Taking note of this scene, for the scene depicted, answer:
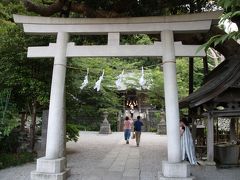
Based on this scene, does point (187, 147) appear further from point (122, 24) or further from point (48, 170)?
point (48, 170)

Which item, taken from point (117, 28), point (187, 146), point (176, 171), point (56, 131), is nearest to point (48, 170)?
point (56, 131)

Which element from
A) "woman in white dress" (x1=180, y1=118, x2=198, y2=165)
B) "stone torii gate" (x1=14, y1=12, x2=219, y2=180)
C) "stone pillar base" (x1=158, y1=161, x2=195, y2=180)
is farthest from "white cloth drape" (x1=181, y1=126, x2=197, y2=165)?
"stone pillar base" (x1=158, y1=161, x2=195, y2=180)

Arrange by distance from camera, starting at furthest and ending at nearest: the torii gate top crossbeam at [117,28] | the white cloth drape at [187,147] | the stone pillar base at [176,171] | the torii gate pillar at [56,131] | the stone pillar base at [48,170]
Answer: the white cloth drape at [187,147], the torii gate top crossbeam at [117,28], the torii gate pillar at [56,131], the stone pillar base at [48,170], the stone pillar base at [176,171]

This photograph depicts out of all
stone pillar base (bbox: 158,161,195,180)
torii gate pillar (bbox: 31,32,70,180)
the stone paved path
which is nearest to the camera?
stone pillar base (bbox: 158,161,195,180)

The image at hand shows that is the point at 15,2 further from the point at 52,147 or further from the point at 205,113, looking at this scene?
the point at 205,113

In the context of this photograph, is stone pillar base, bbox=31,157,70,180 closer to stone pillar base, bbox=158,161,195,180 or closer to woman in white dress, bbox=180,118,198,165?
stone pillar base, bbox=158,161,195,180

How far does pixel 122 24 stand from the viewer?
1002cm

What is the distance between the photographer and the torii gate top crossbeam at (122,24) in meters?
9.83

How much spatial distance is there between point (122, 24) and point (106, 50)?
3.03ft

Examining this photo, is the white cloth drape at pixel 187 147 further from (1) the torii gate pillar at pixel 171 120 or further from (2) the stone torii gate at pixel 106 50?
(2) the stone torii gate at pixel 106 50

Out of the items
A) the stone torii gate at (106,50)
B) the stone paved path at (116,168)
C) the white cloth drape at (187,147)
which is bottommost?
the stone paved path at (116,168)

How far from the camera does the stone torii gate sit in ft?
30.4

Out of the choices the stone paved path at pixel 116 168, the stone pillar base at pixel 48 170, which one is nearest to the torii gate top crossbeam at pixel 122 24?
the stone pillar base at pixel 48 170

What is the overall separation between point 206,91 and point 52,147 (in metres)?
5.68
